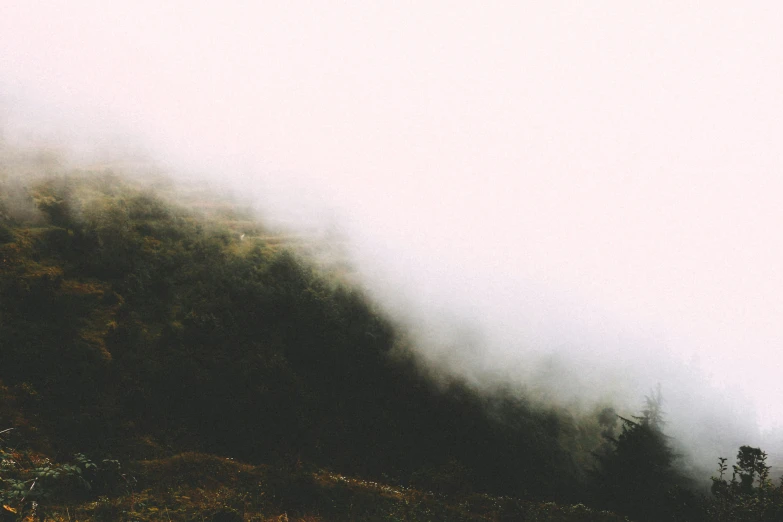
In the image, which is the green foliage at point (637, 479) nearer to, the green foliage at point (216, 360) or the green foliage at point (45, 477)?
the green foliage at point (216, 360)

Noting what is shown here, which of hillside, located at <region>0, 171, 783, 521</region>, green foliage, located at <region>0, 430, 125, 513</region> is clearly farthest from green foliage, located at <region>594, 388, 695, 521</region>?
green foliage, located at <region>0, 430, 125, 513</region>

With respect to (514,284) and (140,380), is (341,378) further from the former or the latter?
(514,284)

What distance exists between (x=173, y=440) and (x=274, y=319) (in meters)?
10.8

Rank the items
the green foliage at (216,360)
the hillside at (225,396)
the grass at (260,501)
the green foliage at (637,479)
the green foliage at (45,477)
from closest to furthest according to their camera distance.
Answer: the green foliage at (45,477)
the grass at (260,501)
the hillside at (225,396)
the green foliage at (216,360)
the green foliage at (637,479)

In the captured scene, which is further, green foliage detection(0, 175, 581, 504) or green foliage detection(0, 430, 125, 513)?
green foliage detection(0, 175, 581, 504)

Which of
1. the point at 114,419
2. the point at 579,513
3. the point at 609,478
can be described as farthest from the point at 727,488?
the point at 114,419

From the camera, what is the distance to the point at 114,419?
19578mm

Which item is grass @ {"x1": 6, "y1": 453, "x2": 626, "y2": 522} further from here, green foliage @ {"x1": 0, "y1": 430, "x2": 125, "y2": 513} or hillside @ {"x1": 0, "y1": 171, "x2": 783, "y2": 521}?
green foliage @ {"x1": 0, "y1": 430, "x2": 125, "y2": 513}

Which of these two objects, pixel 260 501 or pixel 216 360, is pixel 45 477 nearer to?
pixel 260 501

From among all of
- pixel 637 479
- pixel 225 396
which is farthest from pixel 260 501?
pixel 637 479

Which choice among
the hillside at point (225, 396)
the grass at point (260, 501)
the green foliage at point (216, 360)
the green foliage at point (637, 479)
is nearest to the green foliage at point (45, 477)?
the hillside at point (225, 396)

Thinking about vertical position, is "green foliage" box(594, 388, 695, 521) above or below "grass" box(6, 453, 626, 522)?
above

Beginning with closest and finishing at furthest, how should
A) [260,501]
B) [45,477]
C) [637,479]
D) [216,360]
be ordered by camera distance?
[45,477] < [260,501] < [216,360] < [637,479]

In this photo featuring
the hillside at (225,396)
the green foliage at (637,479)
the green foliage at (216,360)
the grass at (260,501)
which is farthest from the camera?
the green foliage at (637,479)
